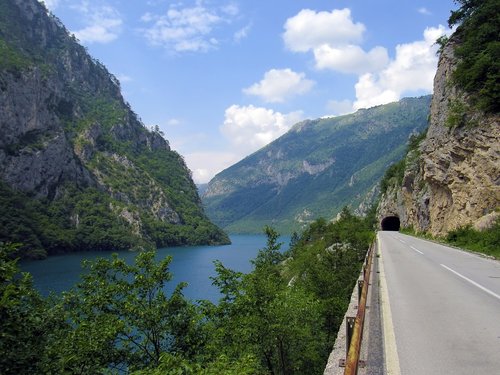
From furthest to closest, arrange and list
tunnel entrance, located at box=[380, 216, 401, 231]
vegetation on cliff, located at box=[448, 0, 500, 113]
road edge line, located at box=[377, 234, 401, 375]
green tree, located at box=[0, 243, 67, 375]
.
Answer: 1. tunnel entrance, located at box=[380, 216, 401, 231]
2. vegetation on cliff, located at box=[448, 0, 500, 113]
3. green tree, located at box=[0, 243, 67, 375]
4. road edge line, located at box=[377, 234, 401, 375]

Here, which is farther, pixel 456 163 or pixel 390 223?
pixel 390 223

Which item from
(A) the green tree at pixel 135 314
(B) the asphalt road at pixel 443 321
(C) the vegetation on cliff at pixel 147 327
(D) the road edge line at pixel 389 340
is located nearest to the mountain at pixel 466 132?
(B) the asphalt road at pixel 443 321

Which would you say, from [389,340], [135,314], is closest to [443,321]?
[389,340]

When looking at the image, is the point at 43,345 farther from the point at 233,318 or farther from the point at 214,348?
the point at 233,318

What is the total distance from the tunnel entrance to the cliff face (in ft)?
90.7

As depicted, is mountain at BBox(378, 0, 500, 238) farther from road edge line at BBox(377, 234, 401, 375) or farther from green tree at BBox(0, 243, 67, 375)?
green tree at BBox(0, 243, 67, 375)

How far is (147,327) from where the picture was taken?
1393 centimetres

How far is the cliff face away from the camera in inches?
1238

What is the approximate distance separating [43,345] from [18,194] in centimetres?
15583

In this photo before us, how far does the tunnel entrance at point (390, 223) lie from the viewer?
271ft

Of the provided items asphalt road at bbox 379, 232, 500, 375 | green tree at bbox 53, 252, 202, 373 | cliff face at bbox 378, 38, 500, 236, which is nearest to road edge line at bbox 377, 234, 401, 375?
asphalt road at bbox 379, 232, 500, 375

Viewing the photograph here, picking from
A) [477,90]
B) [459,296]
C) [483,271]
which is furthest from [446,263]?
[477,90]

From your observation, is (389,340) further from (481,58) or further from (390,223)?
(390,223)

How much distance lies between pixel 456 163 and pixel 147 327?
3363 cm
